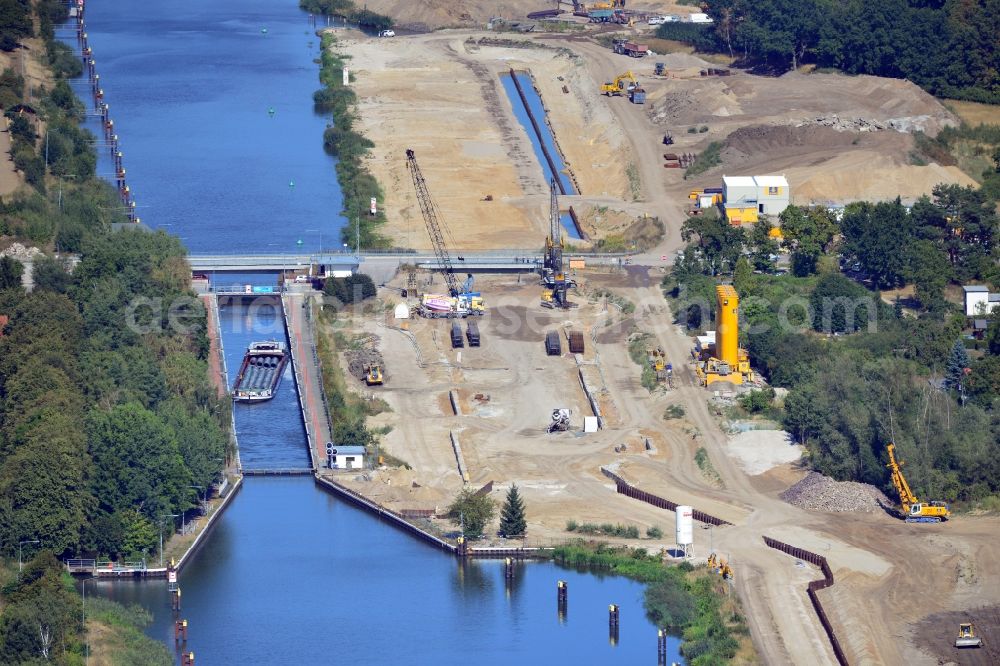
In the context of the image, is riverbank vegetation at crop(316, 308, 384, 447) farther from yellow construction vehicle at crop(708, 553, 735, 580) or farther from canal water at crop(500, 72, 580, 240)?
canal water at crop(500, 72, 580, 240)

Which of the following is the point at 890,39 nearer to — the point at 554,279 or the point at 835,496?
the point at 554,279

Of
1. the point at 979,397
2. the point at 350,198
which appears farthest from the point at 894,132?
the point at 979,397

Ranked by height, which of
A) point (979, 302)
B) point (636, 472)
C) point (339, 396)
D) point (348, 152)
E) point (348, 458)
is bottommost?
point (636, 472)

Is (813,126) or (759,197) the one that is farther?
(813,126)

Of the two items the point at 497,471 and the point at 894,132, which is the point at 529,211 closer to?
the point at 894,132

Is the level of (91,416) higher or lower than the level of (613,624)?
higher

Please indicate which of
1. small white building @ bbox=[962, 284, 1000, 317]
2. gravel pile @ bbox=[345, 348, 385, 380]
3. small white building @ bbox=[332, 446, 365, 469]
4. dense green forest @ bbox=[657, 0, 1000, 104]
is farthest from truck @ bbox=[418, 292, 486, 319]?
dense green forest @ bbox=[657, 0, 1000, 104]

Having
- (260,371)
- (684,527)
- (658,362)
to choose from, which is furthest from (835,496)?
(260,371)
